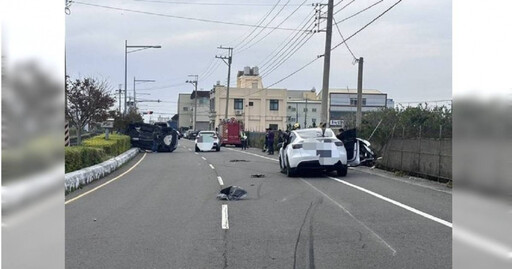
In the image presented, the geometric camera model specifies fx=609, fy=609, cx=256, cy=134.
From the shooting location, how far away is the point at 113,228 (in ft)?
34.0

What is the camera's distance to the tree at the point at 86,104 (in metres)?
29.4

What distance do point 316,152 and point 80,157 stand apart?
26.3ft

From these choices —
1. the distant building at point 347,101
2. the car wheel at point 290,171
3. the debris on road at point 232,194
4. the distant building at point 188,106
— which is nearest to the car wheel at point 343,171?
the car wheel at point 290,171

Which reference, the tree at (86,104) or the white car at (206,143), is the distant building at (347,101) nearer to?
the white car at (206,143)

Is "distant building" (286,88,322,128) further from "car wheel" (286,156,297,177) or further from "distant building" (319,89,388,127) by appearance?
"car wheel" (286,156,297,177)

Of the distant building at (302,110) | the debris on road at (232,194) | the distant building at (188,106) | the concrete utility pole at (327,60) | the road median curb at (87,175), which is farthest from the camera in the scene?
the distant building at (188,106)

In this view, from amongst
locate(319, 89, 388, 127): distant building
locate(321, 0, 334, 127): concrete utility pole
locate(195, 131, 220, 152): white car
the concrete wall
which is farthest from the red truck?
the concrete wall

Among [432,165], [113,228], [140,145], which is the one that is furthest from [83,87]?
[113,228]

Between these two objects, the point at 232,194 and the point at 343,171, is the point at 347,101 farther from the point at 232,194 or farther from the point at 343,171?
the point at 232,194

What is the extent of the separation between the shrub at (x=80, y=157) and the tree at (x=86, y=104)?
5067 mm

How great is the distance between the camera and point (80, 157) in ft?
67.9

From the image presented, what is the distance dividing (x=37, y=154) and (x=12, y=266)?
3.19m

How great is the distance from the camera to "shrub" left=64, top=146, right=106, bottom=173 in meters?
18.9

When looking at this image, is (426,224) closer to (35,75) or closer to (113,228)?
(113,228)
